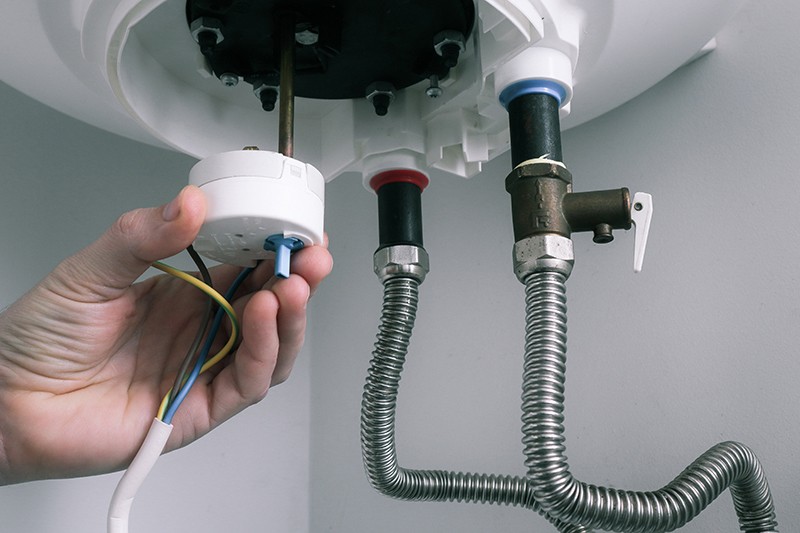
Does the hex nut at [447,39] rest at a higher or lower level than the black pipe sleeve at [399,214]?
higher

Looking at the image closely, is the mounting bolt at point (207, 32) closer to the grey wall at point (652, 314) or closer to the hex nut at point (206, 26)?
the hex nut at point (206, 26)

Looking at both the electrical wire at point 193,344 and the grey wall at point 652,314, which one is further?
the grey wall at point 652,314

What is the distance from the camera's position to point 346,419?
981mm

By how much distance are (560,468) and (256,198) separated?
28cm

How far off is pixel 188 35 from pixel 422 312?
18.3 inches

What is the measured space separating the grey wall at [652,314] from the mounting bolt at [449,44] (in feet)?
0.97

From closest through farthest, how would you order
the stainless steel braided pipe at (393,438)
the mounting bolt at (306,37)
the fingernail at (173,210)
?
the fingernail at (173,210), the mounting bolt at (306,37), the stainless steel braided pipe at (393,438)

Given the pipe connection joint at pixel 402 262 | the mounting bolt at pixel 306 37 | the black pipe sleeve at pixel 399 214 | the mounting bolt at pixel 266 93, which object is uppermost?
the mounting bolt at pixel 266 93

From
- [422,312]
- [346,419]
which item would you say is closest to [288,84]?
[422,312]

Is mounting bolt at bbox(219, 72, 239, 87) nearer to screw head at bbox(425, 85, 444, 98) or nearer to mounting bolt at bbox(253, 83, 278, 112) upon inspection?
mounting bolt at bbox(253, 83, 278, 112)

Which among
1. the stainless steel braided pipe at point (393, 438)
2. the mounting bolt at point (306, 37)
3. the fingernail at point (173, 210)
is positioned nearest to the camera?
the fingernail at point (173, 210)

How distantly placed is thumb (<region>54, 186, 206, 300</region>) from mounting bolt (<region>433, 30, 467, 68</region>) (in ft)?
0.78

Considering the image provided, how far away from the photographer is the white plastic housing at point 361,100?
1.78ft

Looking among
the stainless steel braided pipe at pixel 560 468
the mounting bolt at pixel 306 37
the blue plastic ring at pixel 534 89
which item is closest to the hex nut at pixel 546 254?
the stainless steel braided pipe at pixel 560 468
